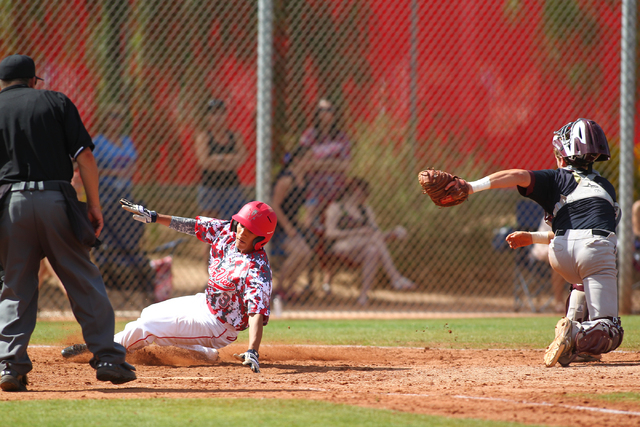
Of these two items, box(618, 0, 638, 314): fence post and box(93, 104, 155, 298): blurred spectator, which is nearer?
box(618, 0, 638, 314): fence post

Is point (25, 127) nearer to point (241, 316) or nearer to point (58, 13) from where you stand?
point (241, 316)

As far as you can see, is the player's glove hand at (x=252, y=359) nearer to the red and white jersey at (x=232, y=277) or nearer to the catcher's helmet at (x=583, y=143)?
the red and white jersey at (x=232, y=277)

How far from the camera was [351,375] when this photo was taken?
4.55 meters

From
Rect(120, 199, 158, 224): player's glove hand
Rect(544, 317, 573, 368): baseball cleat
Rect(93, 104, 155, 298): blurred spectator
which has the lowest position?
Rect(93, 104, 155, 298): blurred spectator

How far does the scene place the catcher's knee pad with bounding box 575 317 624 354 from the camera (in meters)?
4.59

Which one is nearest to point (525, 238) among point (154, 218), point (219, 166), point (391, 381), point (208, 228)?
point (391, 381)

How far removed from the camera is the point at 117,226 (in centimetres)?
A: 855

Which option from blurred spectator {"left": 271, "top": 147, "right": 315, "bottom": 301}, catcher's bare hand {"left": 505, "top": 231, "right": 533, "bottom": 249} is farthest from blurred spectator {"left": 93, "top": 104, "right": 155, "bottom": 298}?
catcher's bare hand {"left": 505, "top": 231, "right": 533, "bottom": 249}

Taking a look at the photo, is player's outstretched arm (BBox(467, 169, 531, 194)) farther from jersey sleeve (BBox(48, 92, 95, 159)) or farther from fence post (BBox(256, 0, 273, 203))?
fence post (BBox(256, 0, 273, 203))

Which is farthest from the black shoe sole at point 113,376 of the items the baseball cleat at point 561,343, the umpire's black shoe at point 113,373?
the baseball cleat at point 561,343

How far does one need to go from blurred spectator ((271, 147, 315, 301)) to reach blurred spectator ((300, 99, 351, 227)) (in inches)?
11.5

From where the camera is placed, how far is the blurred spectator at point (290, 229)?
900 cm

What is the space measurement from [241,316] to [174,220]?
871 millimetres

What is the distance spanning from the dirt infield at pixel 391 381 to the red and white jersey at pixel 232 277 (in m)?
0.43
